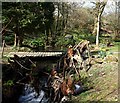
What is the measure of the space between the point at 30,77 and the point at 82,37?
58.5ft

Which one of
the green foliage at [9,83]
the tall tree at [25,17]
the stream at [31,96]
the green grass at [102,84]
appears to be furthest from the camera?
the tall tree at [25,17]

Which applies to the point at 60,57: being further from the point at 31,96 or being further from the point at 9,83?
the point at 9,83

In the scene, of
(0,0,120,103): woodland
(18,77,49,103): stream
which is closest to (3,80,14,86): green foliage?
(0,0,120,103): woodland

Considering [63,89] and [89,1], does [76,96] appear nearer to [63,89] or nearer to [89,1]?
[63,89]

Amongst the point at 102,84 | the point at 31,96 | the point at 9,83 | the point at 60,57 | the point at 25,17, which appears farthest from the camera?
the point at 25,17

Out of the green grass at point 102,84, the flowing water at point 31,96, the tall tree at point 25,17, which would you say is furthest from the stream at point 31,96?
the tall tree at point 25,17

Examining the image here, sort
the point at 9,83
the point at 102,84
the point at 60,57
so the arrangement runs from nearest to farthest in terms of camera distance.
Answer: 1. the point at 9,83
2. the point at 102,84
3. the point at 60,57

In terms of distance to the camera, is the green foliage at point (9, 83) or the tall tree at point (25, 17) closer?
the green foliage at point (9, 83)

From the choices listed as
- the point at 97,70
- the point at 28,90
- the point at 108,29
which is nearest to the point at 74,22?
the point at 108,29

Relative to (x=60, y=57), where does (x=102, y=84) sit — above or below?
below

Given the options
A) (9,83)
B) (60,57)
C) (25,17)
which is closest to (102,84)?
(9,83)

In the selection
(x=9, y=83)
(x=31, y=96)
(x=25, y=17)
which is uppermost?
(x=25, y=17)

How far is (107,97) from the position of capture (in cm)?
898

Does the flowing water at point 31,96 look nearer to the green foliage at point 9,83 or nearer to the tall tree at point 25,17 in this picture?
the green foliage at point 9,83
